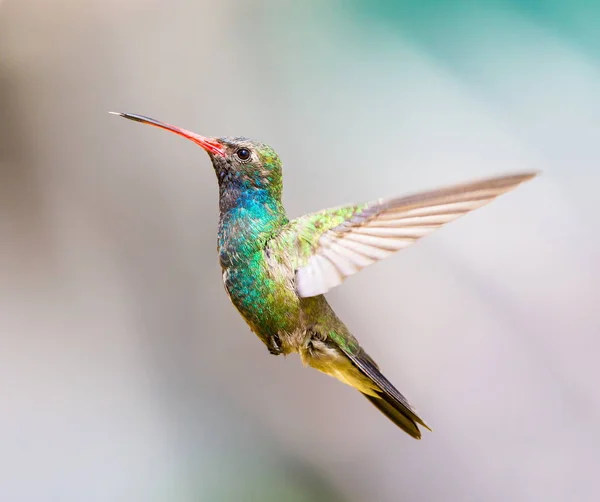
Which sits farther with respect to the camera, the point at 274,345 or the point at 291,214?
the point at 291,214

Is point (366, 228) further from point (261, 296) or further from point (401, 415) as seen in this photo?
point (401, 415)

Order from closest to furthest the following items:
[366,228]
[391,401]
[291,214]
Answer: [366,228]
[391,401]
[291,214]

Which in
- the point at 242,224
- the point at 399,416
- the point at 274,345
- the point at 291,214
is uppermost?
the point at 291,214

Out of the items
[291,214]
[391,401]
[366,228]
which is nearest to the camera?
[366,228]

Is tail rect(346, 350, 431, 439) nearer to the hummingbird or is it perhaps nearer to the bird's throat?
the hummingbird

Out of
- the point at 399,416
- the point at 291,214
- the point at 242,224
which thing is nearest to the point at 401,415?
the point at 399,416

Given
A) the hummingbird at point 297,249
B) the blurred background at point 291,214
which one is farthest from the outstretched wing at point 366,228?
the blurred background at point 291,214

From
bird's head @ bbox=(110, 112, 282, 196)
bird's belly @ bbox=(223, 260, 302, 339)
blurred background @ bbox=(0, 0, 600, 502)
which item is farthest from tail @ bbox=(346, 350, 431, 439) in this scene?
blurred background @ bbox=(0, 0, 600, 502)

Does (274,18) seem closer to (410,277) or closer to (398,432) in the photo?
(410,277)

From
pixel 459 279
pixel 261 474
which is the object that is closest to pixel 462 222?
pixel 459 279

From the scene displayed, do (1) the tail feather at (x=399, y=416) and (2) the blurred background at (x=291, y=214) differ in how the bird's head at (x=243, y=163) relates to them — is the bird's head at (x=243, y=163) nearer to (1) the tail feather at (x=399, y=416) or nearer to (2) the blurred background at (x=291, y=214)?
(1) the tail feather at (x=399, y=416)
